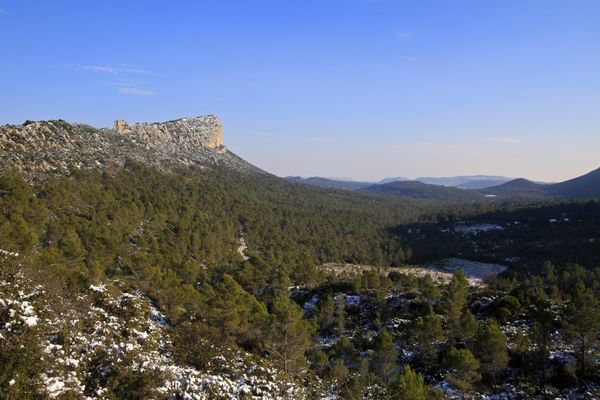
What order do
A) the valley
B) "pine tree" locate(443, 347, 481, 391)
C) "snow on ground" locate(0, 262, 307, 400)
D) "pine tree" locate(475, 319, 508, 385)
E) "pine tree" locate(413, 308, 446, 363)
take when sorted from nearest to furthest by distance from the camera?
"snow on ground" locate(0, 262, 307, 400) → the valley → "pine tree" locate(443, 347, 481, 391) → "pine tree" locate(475, 319, 508, 385) → "pine tree" locate(413, 308, 446, 363)

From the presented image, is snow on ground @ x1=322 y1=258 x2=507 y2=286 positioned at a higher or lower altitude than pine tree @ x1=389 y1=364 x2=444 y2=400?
lower

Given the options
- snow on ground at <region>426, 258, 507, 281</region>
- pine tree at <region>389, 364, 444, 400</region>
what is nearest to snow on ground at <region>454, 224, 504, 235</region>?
snow on ground at <region>426, 258, 507, 281</region>

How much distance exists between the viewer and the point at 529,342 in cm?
3381

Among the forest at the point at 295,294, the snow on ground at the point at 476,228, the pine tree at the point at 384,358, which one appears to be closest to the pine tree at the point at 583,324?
the forest at the point at 295,294

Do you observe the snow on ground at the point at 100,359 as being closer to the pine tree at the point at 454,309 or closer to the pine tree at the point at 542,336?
the pine tree at the point at 542,336

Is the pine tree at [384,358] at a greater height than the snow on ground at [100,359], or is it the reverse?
the snow on ground at [100,359]

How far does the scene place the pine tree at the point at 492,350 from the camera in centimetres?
2958

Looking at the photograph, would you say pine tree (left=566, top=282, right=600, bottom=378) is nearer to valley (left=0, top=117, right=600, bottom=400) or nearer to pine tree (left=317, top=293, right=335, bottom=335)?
valley (left=0, top=117, right=600, bottom=400)

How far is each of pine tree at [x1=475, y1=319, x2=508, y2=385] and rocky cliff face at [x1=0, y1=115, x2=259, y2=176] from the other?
77658 millimetres

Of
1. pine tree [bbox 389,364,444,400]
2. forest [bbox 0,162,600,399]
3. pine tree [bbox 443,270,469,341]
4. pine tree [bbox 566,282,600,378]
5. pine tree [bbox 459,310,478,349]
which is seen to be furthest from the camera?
pine tree [bbox 443,270,469,341]

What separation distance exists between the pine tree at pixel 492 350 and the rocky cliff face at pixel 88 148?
77.7 m

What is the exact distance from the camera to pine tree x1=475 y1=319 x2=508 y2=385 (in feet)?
97.0

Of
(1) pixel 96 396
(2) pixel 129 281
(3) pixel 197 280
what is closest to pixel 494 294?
(3) pixel 197 280

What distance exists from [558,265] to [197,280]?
8048 cm
